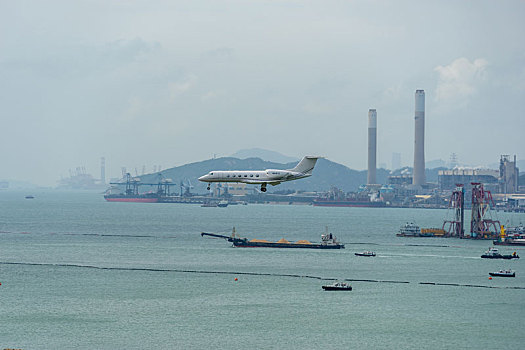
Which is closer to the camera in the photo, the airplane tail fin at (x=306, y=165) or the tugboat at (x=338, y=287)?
the airplane tail fin at (x=306, y=165)

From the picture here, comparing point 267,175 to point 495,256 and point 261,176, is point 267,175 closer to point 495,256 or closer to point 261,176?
point 261,176

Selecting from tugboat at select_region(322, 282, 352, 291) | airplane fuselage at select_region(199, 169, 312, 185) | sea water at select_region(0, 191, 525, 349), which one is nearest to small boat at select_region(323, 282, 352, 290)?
tugboat at select_region(322, 282, 352, 291)

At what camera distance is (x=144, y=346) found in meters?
101

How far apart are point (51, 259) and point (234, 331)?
8559 cm

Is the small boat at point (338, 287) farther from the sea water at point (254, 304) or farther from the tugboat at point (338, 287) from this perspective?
the sea water at point (254, 304)

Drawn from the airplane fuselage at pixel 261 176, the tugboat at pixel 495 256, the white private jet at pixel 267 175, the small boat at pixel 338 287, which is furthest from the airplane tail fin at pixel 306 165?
the tugboat at pixel 495 256

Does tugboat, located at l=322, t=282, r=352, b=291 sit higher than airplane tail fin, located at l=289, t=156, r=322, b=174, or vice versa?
airplane tail fin, located at l=289, t=156, r=322, b=174

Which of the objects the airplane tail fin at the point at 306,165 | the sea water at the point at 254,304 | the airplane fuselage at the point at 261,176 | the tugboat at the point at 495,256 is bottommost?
the sea water at the point at 254,304

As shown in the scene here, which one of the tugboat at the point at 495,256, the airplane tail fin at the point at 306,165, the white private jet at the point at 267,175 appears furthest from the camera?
the tugboat at the point at 495,256

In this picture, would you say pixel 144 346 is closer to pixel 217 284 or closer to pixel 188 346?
pixel 188 346

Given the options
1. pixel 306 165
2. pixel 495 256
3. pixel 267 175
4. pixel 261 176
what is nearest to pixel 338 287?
pixel 306 165

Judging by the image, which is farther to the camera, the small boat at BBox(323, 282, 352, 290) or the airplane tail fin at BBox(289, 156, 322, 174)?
the small boat at BBox(323, 282, 352, 290)

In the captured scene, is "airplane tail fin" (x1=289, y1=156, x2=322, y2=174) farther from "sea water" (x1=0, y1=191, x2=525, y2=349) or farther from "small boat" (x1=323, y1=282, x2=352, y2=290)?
"small boat" (x1=323, y1=282, x2=352, y2=290)

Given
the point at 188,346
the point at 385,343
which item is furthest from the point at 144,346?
the point at 385,343
